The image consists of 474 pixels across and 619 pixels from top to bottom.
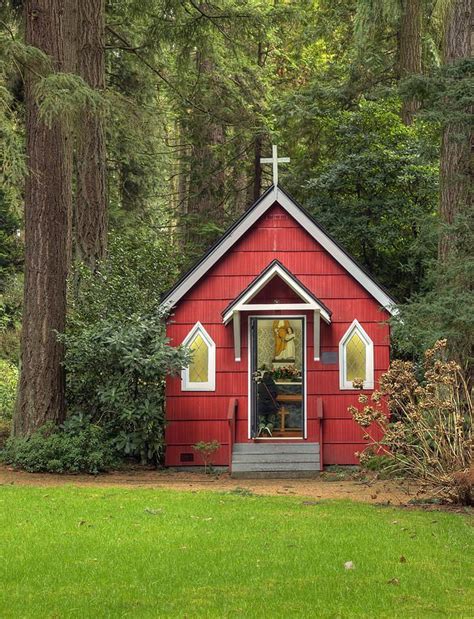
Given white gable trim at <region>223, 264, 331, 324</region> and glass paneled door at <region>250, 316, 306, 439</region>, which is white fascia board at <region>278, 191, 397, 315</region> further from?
glass paneled door at <region>250, 316, 306, 439</region>

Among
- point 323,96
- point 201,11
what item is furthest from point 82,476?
point 323,96

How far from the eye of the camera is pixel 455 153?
1406 cm

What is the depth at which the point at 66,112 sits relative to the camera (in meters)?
14.1

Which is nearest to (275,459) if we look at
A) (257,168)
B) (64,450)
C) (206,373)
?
(206,373)

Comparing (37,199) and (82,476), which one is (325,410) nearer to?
(82,476)

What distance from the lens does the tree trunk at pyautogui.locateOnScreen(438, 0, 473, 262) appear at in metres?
13.9

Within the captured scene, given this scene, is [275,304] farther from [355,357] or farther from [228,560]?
[228,560]

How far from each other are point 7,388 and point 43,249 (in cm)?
750

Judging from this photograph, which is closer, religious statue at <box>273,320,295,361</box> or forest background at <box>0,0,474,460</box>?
forest background at <box>0,0,474,460</box>

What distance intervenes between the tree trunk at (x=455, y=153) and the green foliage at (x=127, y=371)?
4.73 m

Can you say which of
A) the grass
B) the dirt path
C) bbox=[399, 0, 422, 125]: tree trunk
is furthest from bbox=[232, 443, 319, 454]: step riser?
bbox=[399, 0, 422, 125]: tree trunk

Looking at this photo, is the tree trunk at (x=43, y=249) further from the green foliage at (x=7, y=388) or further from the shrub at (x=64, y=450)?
the green foliage at (x=7, y=388)

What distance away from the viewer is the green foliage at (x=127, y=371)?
14969 mm

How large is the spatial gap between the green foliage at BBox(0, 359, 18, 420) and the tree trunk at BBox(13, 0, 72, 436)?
17.9ft
